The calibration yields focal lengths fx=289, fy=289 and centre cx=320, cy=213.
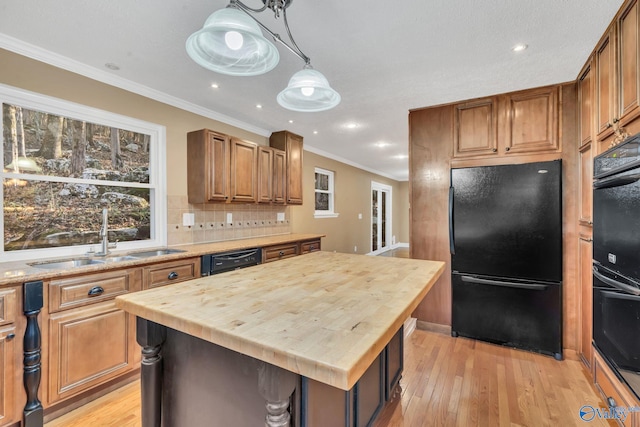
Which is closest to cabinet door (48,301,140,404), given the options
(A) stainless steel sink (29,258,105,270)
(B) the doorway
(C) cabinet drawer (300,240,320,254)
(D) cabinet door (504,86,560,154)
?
(A) stainless steel sink (29,258,105,270)

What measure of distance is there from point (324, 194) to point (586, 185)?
4213 millimetres

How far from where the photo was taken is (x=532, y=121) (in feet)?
8.71

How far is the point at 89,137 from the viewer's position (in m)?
2.50

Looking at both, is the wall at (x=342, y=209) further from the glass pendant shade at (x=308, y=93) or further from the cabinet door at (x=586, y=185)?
the cabinet door at (x=586, y=185)

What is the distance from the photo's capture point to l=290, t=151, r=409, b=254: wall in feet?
17.2

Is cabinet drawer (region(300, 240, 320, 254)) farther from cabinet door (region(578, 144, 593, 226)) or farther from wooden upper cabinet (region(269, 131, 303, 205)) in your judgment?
cabinet door (region(578, 144, 593, 226))

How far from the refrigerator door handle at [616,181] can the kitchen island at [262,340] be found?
1044mm

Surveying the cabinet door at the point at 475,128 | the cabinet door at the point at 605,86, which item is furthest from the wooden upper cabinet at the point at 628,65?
the cabinet door at the point at 475,128

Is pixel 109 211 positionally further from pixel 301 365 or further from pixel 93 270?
pixel 301 365

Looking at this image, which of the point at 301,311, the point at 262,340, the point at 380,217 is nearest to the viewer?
the point at 262,340

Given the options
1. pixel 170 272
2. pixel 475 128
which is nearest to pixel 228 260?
pixel 170 272

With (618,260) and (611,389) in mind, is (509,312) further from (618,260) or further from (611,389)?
(618,260)

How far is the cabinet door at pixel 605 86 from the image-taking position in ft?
5.80

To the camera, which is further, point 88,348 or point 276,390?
point 88,348
